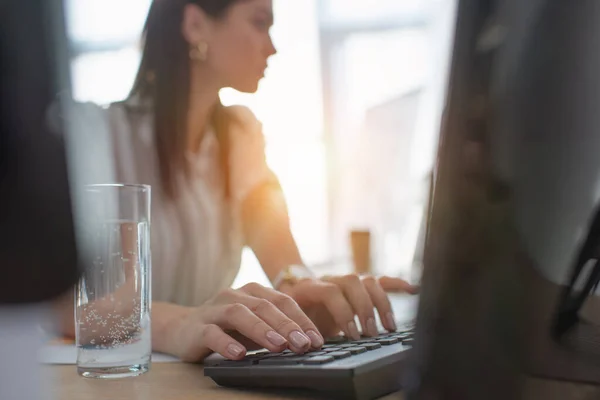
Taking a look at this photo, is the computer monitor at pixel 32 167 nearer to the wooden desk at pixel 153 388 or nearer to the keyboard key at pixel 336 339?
the wooden desk at pixel 153 388

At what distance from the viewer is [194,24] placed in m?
1.12

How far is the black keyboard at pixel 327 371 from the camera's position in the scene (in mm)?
302

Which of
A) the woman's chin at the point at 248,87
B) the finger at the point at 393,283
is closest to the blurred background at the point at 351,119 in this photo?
the woman's chin at the point at 248,87

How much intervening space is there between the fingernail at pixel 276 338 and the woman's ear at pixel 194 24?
0.84 meters

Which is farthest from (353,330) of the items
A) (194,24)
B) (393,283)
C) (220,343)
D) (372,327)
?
(194,24)

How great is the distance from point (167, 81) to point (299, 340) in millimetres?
877

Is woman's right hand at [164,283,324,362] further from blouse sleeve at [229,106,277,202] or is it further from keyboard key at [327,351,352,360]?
blouse sleeve at [229,106,277,202]

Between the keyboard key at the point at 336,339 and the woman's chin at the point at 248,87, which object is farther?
the woman's chin at the point at 248,87

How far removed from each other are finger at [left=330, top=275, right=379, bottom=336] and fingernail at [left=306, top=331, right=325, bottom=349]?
8cm

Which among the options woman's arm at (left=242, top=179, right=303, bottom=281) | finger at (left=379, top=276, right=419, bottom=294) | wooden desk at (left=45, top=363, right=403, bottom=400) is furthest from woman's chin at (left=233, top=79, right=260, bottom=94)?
wooden desk at (left=45, top=363, right=403, bottom=400)

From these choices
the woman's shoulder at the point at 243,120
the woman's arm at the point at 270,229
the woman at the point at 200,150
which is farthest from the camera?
the woman's shoulder at the point at 243,120

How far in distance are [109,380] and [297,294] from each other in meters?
0.21

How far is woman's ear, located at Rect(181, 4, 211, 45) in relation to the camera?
110cm

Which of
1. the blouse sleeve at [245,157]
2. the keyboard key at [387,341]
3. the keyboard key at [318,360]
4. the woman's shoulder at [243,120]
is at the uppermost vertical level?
the woman's shoulder at [243,120]
